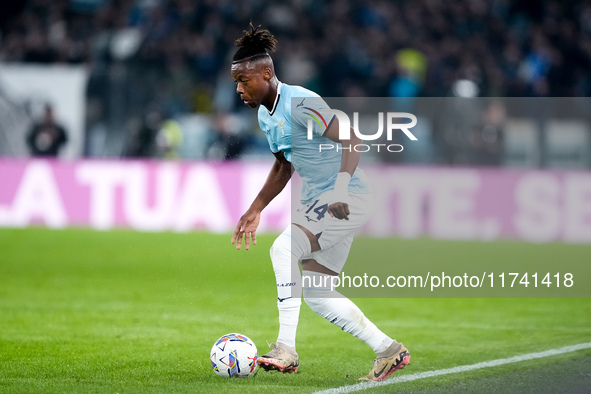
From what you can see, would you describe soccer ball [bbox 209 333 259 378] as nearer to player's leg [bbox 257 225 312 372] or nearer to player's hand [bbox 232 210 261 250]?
player's leg [bbox 257 225 312 372]

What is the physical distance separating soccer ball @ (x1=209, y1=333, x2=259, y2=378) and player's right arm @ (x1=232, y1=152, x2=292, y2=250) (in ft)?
2.16

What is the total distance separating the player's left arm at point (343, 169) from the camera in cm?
555

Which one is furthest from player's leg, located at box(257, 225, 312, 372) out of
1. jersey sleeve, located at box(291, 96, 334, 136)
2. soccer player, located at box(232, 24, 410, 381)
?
jersey sleeve, located at box(291, 96, 334, 136)

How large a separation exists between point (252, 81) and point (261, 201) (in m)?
0.87

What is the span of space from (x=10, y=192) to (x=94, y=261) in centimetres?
355

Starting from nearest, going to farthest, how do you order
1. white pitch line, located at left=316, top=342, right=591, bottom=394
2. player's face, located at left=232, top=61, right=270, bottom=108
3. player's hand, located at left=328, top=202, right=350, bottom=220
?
Result: player's hand, located at left=328, top=202, right=350, bottom=220 → white pitch line, located at left=316, top=342, right=591, bottom=394 → player's face, located at left=232, top=61, right=270, bottom=108

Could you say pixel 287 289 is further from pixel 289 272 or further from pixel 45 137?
pixel 45 137

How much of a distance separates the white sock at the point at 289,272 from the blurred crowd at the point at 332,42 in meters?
11.6

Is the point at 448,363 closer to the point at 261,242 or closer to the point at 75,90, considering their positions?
the point at 261,242

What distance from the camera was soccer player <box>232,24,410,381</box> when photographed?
6.00 m

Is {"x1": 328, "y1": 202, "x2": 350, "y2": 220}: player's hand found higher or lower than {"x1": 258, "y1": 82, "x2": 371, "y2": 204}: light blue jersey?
lower

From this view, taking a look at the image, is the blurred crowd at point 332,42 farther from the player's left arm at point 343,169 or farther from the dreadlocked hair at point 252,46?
the player's left arm at point 343,169

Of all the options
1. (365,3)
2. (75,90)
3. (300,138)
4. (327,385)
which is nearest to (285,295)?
(327,385)

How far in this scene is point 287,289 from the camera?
240 inches
